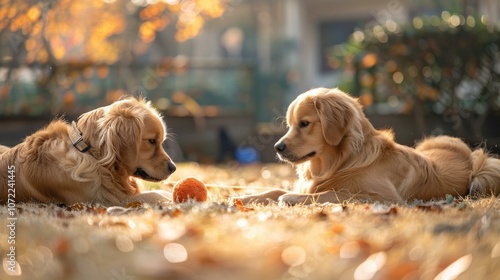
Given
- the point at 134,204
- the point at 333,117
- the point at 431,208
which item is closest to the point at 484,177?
the point at 333,117

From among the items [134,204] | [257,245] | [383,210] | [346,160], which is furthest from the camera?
[346,160]

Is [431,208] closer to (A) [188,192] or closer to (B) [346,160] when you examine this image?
(B) [346,160]

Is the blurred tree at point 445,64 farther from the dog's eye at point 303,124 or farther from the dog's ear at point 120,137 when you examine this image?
the dog's ear at point 120,137

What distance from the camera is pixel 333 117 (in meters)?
5.86

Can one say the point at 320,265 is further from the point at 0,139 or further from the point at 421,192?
the point at 0,139

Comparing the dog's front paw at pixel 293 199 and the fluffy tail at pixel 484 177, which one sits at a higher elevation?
the dog's front paw at pixel 293 199

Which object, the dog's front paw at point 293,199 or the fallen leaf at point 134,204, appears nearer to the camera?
the fallen leaf at point 134,204

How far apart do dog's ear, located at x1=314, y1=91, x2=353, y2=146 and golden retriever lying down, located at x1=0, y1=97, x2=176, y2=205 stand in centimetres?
115

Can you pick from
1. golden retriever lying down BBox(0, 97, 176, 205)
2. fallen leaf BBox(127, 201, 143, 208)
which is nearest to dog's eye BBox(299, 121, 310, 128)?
golden retriever lying down BBox(0, 97, 176, 205)

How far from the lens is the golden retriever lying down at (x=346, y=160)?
19.2 feet

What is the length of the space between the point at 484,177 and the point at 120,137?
2823mm

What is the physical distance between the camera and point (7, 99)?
13164mm

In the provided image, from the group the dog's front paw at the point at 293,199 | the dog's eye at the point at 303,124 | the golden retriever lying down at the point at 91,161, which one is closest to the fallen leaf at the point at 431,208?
the dog's front paw at the point at 293,199

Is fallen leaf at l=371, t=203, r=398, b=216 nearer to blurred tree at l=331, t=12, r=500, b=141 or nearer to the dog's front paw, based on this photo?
the dog's front paw
